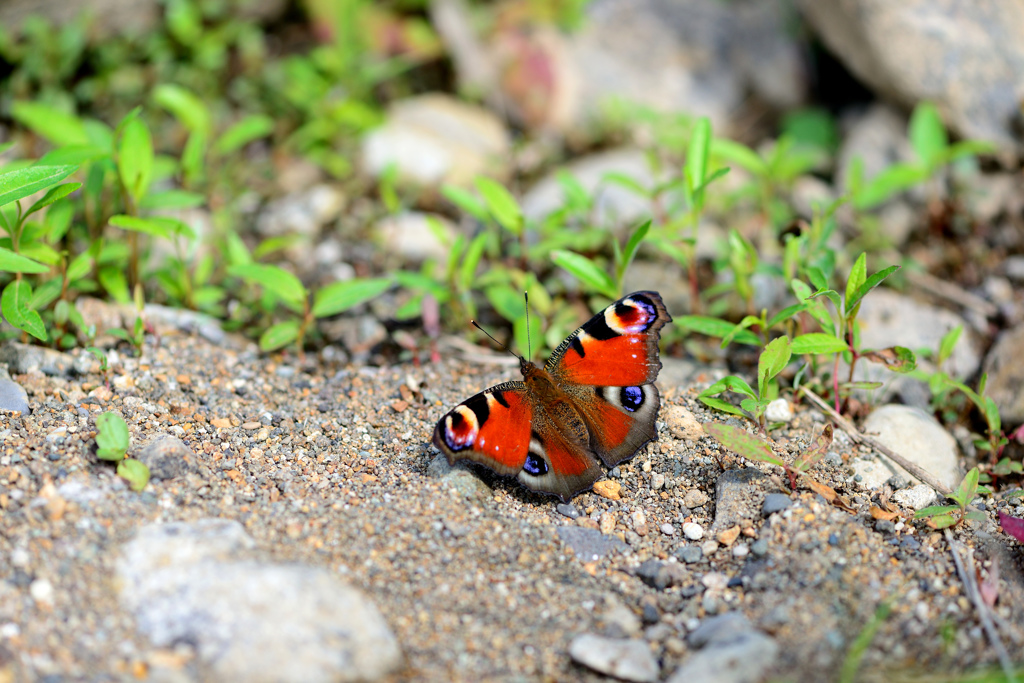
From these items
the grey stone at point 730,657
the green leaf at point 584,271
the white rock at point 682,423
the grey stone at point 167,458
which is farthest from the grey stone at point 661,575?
the grey stone at point 167,458

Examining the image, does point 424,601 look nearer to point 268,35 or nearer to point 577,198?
point 577,198

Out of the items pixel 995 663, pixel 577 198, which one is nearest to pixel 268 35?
pixel 577 198

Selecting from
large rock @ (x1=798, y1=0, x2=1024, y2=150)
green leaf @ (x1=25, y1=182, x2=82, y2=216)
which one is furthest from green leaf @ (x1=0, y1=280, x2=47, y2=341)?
large rock @ (x1=798, y1=0, x2=1024, y2=150)

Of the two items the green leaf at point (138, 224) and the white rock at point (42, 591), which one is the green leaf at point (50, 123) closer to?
the green leaf at point (138, 224)

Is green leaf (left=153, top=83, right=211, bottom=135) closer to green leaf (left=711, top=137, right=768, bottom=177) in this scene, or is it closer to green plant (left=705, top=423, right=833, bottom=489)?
green leaf (left=711, top=137, right=768, bottom=177)

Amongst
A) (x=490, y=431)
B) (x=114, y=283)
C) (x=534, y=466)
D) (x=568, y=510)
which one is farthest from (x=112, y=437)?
(x=568, y=510)
